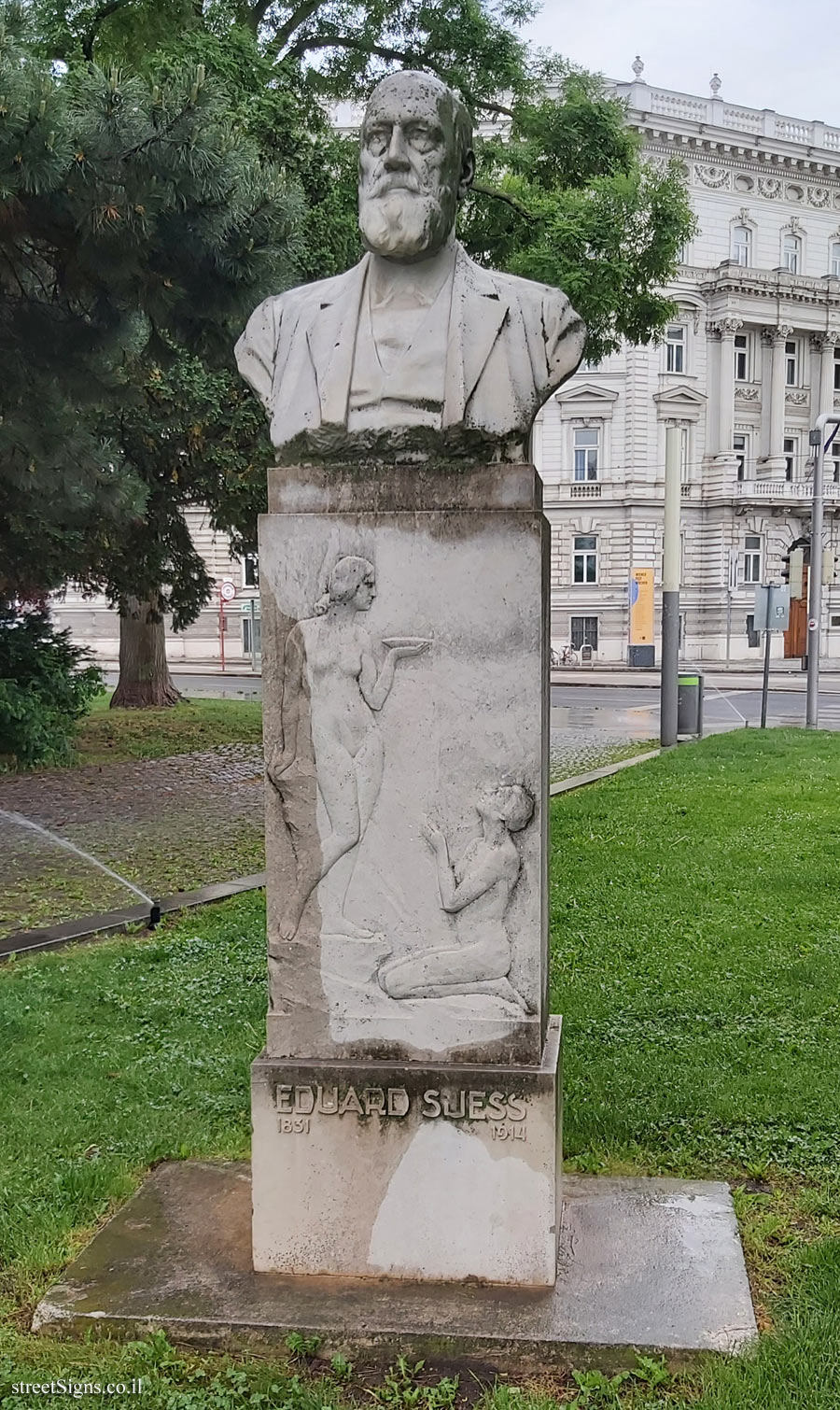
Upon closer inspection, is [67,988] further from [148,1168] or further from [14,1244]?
[14,1244]

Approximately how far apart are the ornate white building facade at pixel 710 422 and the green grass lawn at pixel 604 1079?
37.5 metres

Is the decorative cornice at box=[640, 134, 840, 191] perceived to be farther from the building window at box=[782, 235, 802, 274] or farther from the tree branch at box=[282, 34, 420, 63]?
the tree branch at box=[282, 34, 420, 63]

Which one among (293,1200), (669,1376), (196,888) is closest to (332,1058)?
(293,1200)

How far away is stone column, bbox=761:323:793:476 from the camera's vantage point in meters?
48.2

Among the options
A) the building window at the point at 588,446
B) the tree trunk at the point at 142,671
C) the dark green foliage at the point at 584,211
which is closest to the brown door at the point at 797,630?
the building window at the point at 588,446

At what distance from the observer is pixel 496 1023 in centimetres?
314

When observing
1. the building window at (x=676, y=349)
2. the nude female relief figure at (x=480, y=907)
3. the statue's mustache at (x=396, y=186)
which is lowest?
the nude female relief figure at (x=480, y=907)

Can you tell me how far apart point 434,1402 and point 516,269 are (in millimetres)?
14445

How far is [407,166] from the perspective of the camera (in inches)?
119

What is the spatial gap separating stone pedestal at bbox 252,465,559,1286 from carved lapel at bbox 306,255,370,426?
0.18 metres

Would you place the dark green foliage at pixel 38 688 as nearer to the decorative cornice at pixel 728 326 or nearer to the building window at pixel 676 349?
the building window at pixel 676 349

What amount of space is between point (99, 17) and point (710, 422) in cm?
3732

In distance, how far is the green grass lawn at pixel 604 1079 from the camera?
2.89 meters

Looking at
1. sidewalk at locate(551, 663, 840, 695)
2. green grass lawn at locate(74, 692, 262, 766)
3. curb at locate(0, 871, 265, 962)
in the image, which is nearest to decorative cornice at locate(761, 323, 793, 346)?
sidewalk at locate(551, 663, 840, 695)
